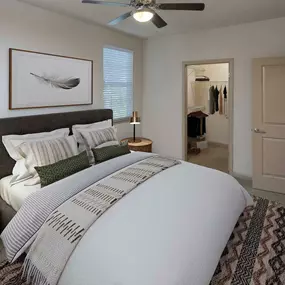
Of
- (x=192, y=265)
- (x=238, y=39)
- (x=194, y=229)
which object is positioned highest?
(x=238, y=39)

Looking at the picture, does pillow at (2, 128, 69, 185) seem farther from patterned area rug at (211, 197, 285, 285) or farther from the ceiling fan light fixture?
patterned area rug at (211, 197, 285, 285)

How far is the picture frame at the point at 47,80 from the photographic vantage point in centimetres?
302

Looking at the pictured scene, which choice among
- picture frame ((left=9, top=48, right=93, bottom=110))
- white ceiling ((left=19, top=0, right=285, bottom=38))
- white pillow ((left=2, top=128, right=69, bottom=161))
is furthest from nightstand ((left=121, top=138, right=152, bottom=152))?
white ceiling ((left=19, top=0, right=285, bottom=38))

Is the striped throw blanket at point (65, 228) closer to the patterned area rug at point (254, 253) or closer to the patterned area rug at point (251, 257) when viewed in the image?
the patterned area rug at point (251, 257)

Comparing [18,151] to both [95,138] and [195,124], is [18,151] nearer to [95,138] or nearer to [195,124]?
[95,138]

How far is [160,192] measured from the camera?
2.07m

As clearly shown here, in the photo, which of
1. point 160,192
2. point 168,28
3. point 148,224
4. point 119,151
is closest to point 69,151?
point 119,151

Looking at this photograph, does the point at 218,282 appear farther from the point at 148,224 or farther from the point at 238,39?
the point at 238,39

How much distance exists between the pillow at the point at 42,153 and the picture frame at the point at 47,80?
0.65 m

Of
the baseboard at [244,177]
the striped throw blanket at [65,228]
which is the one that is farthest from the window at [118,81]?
the striped throw blanket at [65,228]

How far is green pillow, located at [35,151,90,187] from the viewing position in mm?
2438

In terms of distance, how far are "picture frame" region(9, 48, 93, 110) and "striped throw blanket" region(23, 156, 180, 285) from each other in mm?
1620

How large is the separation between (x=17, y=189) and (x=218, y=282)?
6.15 feet

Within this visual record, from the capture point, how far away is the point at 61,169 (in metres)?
2.56
